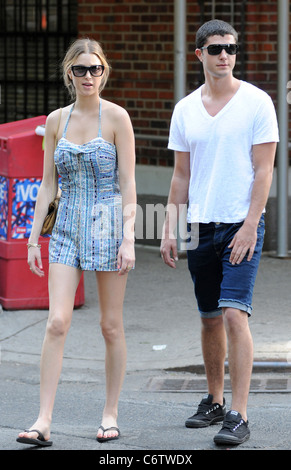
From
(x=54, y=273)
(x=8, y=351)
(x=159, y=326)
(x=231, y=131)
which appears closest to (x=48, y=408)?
(x=54, y=273)

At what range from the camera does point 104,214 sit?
191 inches

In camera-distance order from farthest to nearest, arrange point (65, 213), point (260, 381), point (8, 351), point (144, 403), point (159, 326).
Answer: point (159, 326)
point (8, 351)
point (260, 381)
point (144, 403)
point (65, 213)

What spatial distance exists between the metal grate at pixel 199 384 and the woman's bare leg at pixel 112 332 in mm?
1111

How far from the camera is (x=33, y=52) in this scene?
11414 millimetres

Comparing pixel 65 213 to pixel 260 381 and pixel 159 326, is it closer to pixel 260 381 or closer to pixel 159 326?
pixel 260 381

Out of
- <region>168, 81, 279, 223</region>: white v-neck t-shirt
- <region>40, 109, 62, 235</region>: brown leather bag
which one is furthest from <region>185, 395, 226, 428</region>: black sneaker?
<region>40, 109, 62, 235</region>: brown leather bag

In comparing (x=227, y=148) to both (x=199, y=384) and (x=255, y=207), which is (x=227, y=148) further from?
(x=199, y=384)

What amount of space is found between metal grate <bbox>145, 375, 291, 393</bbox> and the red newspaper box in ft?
5.69

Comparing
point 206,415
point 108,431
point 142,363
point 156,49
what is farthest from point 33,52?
point 108,431

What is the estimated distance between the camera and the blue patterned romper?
190 inches

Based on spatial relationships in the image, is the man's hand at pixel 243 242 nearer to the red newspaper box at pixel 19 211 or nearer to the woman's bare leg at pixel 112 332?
the woman's bare leg at pixel 112 332

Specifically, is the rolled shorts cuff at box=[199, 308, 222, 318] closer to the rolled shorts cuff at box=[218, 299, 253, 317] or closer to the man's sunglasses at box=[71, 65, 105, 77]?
the rolled shorts cuff at box=[218, 299, 253, 317]
